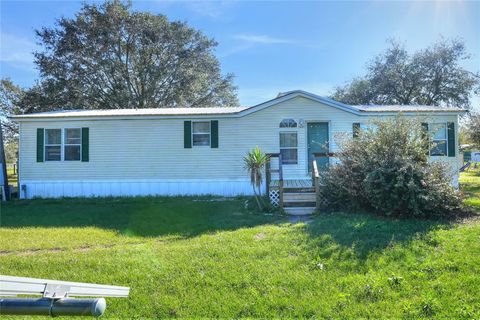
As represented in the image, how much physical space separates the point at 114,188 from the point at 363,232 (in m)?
10.2

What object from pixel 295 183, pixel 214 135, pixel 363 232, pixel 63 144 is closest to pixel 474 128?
pixel 295 183

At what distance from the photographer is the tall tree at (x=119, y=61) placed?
78.0 ft

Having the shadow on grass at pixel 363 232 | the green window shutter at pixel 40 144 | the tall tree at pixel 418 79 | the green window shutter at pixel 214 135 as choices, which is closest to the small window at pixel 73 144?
the green window shutter at pixel 40 144

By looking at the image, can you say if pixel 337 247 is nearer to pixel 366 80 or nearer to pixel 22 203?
pixel 22 203

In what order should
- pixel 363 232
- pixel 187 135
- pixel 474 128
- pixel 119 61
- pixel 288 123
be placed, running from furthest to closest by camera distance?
1. pixel 119 61
2. pixel 474 128
3. pixel 187 135
4. pixel 288 123
5. pixel 363 232

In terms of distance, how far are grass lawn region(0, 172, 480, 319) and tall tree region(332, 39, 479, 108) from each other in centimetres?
1842

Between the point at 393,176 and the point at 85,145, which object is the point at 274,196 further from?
the point at 85,145

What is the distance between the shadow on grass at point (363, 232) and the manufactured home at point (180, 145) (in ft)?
18.9

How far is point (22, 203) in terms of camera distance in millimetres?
11883

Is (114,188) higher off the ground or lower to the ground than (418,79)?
lower

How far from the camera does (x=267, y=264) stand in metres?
4.79

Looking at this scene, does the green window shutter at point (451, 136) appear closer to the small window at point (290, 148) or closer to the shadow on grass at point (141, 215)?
the small window at point (290, 148)

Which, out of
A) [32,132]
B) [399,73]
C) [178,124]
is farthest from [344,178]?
[399,73]

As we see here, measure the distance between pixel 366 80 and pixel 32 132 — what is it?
848 inches
